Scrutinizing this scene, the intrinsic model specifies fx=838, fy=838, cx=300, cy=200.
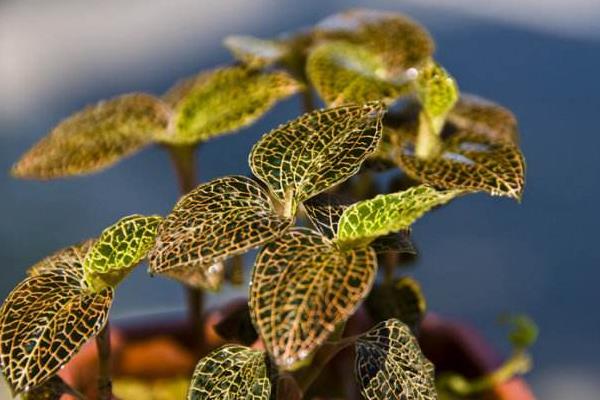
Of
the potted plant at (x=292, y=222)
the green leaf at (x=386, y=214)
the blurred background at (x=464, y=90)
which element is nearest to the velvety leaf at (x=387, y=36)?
the potted plant at (x=292, y=222)

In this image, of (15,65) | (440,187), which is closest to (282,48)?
(440,187)

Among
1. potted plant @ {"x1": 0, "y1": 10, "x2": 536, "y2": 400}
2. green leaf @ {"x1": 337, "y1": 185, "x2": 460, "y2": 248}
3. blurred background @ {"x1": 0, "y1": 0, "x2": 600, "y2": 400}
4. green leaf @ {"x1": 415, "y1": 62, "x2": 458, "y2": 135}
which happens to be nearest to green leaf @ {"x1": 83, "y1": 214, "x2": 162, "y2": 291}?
potted plant @ {"x1": 0, "y1": 10, "x2": 536, "y2": 400}

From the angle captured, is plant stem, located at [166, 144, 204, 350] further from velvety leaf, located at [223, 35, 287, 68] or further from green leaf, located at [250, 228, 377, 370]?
green leaf, located at [250, 228, 377, 370]

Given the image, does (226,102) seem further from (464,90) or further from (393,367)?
(464,90)

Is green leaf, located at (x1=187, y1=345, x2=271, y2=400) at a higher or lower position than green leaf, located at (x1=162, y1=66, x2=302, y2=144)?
lower

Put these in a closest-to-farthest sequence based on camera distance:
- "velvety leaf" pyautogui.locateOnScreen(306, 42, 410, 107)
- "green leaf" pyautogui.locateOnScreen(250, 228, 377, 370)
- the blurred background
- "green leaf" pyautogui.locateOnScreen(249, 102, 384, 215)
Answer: "green leaf" pyautogui.locateOnScreen(250, 228, 377, 370) → "green leaf" pyautogui.locateOnScreen(249, 102, 384, 215) → "velvety leaf" pyautogui.locateOnScreen(306, 42, 410, 107) → the blurred background

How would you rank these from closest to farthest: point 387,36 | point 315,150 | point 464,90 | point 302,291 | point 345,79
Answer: point 302,291 → point 315,150 → point 345,79 → point 387,36 → point 464,90

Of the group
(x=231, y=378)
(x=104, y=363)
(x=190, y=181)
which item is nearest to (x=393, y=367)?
(x=231, y=378)

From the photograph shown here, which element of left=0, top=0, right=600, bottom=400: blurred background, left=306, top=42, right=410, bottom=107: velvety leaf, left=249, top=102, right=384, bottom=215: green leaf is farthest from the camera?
left=0, top=0, right=600, bottom=400: blurred background
